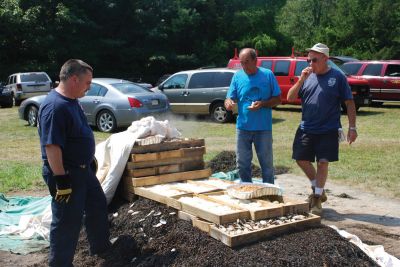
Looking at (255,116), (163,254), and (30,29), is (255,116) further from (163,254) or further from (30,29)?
(30,29)

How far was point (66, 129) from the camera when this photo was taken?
429 centimetres

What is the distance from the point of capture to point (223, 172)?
8562 millimetres

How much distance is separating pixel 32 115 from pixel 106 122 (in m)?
3.35

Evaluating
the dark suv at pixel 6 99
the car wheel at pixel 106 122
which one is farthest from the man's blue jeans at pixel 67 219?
the dark suv at pixel 6 99

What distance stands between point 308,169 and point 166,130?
1.87 meters

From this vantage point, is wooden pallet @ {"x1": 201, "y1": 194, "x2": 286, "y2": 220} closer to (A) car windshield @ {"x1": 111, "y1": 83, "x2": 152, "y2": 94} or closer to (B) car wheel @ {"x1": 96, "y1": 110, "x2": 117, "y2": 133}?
(B) car wheel @ {"x1": 96, "y1": 110, "x2": 117, "y2": 133}

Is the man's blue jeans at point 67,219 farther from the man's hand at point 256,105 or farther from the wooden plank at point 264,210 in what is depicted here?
the man's hand at point 256,105

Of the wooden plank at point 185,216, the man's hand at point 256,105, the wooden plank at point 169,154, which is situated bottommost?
the wooden plank at point 185,216

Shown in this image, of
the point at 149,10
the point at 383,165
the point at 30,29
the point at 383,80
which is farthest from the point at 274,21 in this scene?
the point at 383,165

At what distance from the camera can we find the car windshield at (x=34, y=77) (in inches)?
964

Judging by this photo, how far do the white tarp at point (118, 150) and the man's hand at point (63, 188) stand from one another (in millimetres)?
1688

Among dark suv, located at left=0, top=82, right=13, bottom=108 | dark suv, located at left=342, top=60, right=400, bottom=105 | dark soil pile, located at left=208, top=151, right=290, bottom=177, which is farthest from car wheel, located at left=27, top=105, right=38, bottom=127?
dark suv, located at left=342, top=60, right=400, bottom=105

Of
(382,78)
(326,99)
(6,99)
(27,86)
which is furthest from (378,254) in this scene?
(6,99)

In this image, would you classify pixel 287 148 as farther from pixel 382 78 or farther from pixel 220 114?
pixel 382 78
